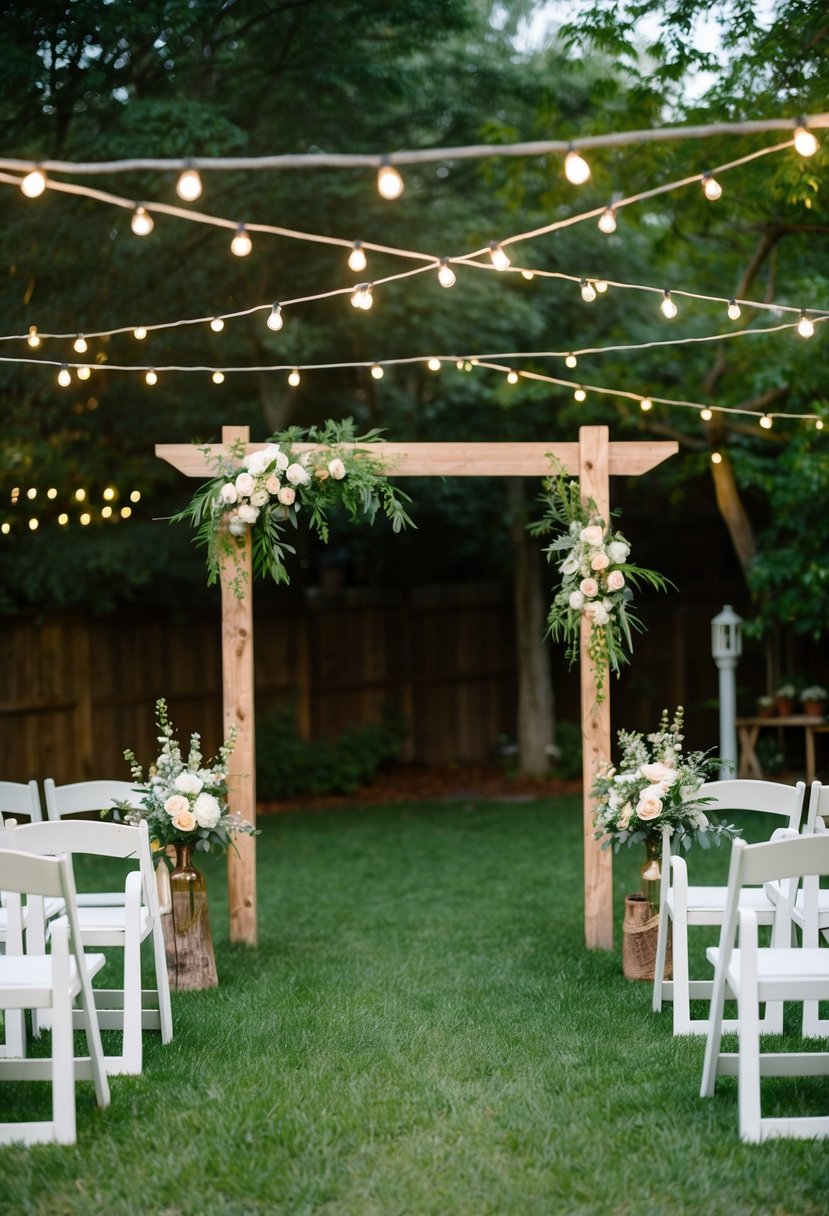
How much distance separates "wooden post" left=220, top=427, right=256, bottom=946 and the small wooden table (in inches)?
224

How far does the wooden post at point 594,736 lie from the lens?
20.2 ft

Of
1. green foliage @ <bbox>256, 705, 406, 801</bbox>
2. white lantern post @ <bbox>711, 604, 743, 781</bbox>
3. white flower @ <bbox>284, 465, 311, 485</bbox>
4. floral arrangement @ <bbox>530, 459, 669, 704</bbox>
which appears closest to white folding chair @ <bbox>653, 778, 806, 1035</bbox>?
floral arrangement @ <bbox>530, 459, 669, 704</bbox>

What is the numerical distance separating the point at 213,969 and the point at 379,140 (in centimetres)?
630

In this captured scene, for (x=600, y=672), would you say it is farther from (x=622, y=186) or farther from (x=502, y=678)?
(x=502, y=678)

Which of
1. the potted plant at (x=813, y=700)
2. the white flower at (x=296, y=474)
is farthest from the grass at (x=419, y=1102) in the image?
the potted plant at (x=813, y=700)

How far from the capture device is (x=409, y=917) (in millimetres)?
7258

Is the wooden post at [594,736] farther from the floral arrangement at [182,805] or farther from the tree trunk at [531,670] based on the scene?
the tree trunk at [531,670]

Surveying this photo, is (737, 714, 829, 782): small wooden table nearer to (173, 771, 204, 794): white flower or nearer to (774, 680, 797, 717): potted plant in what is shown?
(774, 680, 797, 717): potted plant

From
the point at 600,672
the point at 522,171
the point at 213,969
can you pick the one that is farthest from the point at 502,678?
the point at 213,969

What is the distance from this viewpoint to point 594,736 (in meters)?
6.17

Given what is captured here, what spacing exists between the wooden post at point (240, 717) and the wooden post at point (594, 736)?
1.65 meters

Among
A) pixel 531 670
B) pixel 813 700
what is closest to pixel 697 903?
pixel 813 700

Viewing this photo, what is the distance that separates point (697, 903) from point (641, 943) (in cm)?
78

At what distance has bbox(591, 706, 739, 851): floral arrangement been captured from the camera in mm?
5203
